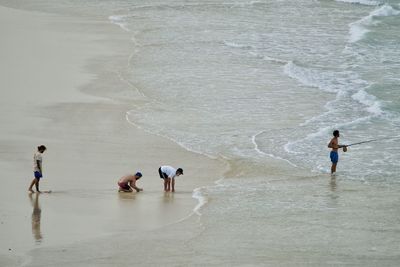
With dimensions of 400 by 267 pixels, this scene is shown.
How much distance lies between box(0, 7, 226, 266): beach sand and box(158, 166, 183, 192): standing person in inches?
8.1

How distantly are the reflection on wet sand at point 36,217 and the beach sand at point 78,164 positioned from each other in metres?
0.02

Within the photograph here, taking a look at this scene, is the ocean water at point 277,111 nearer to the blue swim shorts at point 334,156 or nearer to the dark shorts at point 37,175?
the blue swim shorts at point 334,156

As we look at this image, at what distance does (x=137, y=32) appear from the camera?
118 ft

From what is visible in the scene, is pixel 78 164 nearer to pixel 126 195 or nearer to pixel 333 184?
pixel 126 195

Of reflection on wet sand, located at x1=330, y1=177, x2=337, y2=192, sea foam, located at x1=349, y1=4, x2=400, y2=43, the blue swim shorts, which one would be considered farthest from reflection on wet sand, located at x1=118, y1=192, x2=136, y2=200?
sea foam, located at x1=349, y1=4, x2=400, y2=43

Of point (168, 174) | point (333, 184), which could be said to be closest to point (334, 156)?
point (333, 184)

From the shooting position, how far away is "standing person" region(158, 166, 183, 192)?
17.5 meters

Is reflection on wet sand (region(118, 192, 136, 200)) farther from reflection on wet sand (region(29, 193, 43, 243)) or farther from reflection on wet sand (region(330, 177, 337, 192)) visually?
reflection on wet sand (region(330, 177, 337, 192))

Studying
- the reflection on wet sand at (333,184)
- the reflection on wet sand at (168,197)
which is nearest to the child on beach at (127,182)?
the reflection on wet sand at (168,197)

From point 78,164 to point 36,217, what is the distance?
360 centimetres

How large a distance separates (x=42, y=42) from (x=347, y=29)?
1205cm

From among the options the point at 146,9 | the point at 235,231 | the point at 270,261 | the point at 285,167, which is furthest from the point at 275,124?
the point at 146,9

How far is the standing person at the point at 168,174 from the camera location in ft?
57.4

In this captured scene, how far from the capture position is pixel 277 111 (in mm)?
24531
